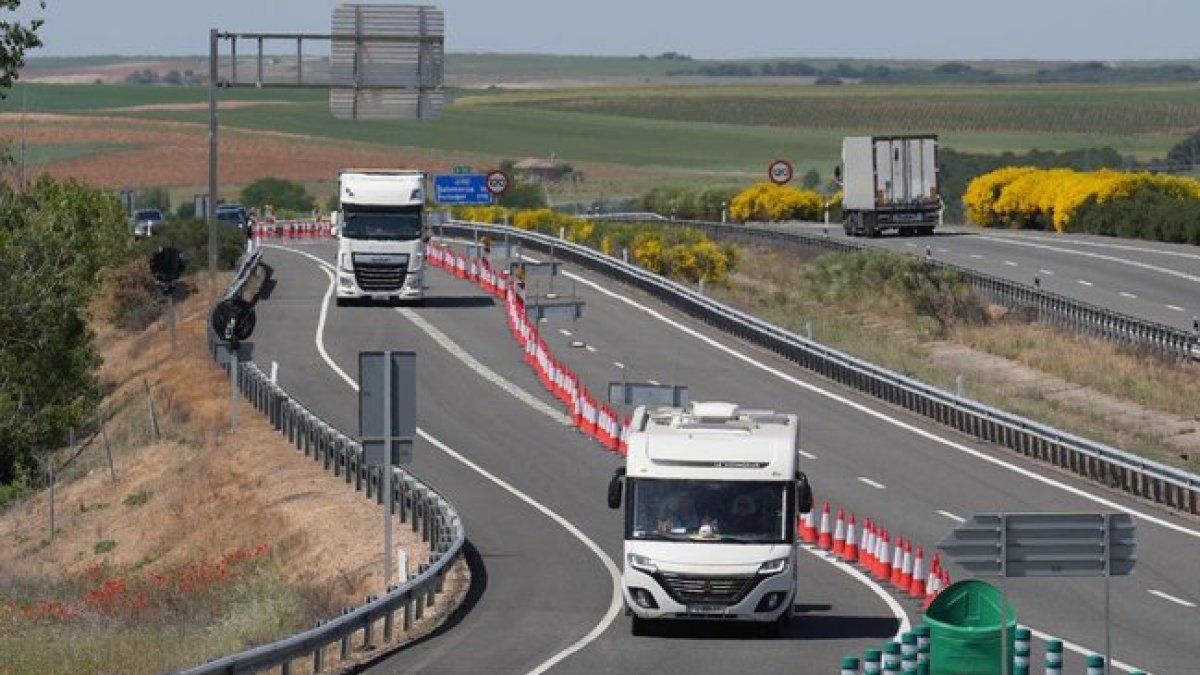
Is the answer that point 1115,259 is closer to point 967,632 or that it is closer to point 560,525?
point 560,525

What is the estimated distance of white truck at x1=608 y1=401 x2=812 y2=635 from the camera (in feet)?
85.6

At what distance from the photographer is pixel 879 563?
31.8 metres

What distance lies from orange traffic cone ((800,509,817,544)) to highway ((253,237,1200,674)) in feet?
3.53

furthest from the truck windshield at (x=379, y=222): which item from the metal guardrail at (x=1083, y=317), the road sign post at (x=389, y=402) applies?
the road sign post at (x=389, y=402)

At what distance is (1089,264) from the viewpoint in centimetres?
7969

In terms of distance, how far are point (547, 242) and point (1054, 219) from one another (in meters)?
25.3

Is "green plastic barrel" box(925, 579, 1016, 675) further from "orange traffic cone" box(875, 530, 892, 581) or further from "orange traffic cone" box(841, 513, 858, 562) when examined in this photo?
"orange traffic cone" box(841, 513, 858, 562)

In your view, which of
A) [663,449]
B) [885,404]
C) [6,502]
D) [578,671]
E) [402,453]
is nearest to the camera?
[578,671]

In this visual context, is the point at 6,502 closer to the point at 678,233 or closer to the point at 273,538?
the point at 273,538

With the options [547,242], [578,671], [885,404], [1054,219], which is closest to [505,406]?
[885,404]

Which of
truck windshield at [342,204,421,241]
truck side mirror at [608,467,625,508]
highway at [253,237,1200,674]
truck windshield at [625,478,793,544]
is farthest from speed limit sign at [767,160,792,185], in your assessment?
truck side mirror at [608,467,625,508]

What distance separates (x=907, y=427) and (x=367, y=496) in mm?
11151

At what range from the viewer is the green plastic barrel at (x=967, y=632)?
21344 mm

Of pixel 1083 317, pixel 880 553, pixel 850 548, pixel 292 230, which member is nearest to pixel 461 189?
pixel 292 230
